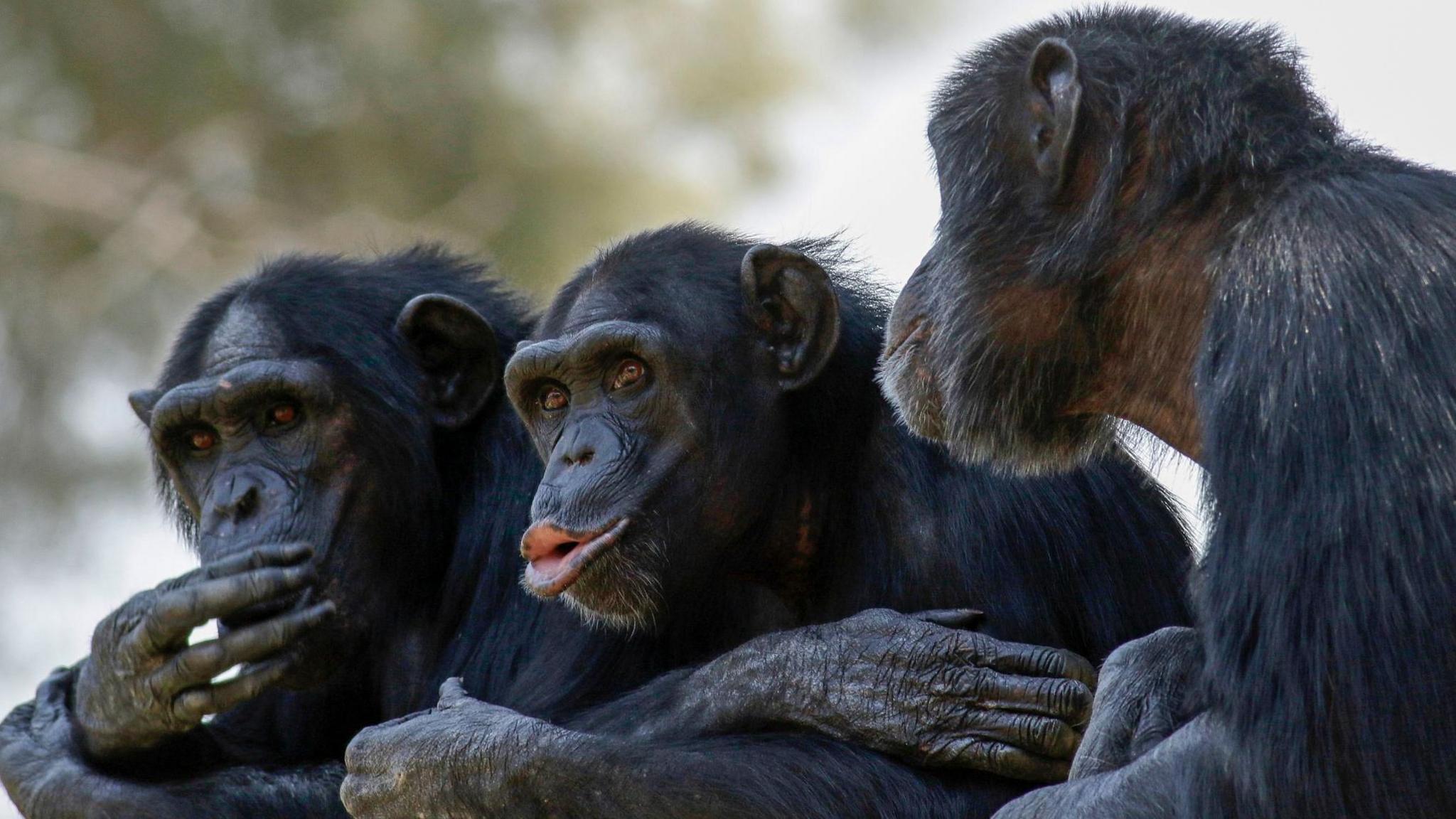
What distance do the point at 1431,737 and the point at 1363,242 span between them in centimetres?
101

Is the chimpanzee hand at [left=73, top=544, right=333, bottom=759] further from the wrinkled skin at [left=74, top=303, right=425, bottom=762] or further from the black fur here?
the black fur

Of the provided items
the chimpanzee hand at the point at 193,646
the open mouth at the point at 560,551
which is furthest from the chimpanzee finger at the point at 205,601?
the open mouth at the point at 560,551

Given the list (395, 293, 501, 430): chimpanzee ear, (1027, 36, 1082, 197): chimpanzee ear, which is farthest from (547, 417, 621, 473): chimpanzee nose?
(1027, 36, 1082, 197): chimpanzee ear

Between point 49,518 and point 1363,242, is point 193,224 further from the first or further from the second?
point 1363,242

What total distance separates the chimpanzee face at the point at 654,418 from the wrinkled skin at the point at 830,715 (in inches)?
Result: 14.5

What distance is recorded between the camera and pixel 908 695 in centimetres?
479

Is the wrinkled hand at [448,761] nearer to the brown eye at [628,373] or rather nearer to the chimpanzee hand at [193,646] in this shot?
the chimpanzee hand at [193,646]

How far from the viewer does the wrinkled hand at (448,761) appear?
4.89 metres

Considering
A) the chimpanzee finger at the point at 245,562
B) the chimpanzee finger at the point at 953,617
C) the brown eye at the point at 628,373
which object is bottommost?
the chimpanzee finger at the point at 953,617

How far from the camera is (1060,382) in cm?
464

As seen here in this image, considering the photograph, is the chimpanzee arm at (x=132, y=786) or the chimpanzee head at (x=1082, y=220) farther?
the chimpanzee arm at (x=132, y=786)

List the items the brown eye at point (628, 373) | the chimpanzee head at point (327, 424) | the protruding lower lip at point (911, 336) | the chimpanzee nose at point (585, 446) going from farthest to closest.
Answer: the chimpanzee head at point (327, 424)
the brown eye at point (628, 373)
the chimpanzee nose at point (585, 446)
the protruding lower lip at point (911, 336)

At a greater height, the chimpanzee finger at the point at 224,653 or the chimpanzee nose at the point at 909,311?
the chimpanzee nose at the point at 909,311

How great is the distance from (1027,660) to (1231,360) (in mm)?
1179
